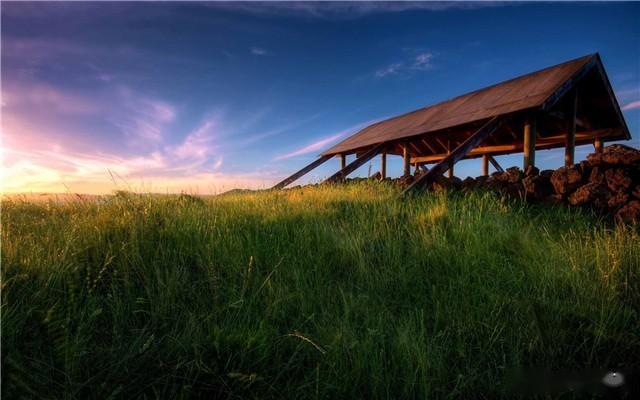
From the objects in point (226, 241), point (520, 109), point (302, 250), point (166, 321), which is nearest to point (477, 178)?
point (520, 109)

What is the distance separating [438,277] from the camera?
2.37 meters

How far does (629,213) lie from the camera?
370cm

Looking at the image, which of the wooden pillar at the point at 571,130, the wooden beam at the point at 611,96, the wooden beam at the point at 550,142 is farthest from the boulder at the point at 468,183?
the wooden beam at the point at 550,142

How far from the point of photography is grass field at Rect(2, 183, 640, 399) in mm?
1327

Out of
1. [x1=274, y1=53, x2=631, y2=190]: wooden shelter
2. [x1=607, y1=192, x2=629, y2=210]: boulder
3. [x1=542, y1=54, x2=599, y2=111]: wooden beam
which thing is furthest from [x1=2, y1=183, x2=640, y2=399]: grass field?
[x1=542, y1=54, x2=599, y2=111]: wooden beam

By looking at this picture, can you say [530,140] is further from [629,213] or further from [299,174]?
[299,174]

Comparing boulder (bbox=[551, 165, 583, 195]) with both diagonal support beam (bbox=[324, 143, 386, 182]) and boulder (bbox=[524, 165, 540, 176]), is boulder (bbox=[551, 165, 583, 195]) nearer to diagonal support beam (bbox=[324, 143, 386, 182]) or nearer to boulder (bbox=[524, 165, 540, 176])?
boulder (bbox=[524, 165, 540, 176])

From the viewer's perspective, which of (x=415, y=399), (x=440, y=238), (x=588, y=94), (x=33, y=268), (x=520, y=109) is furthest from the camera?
(x=588, y=94)

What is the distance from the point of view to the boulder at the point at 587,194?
4.21 m

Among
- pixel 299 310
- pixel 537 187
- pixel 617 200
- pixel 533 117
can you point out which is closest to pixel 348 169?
pixel 533 117

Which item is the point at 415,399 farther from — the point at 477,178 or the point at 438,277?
the point at 477,178

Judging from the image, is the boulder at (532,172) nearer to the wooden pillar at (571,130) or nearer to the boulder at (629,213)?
the boulder at (629,213)

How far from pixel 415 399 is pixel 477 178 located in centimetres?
601

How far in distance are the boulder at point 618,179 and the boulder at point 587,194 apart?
0.41ft
